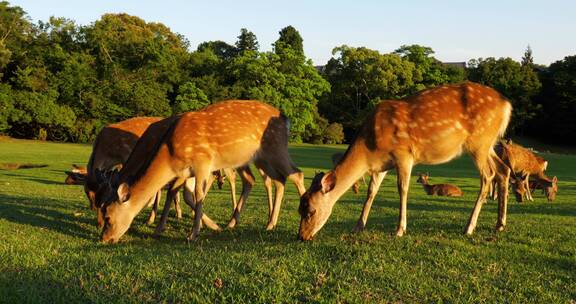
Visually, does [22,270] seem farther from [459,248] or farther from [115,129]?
[115,129]

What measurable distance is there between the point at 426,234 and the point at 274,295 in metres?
3.74

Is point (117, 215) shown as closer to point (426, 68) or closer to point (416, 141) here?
point (416, 141)

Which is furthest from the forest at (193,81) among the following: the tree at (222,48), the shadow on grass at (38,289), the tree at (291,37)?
the shadow on grass at (38,289)

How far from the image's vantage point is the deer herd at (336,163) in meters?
7.89

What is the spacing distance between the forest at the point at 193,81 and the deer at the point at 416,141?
47.5 m

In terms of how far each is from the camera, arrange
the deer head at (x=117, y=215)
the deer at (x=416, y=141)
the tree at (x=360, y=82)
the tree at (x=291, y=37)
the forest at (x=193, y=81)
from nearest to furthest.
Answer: the deer at (x=416, y=141)
the deer head at (x=117, y=215)
the forest at (x=193, y=81)
the tree at (x=360, y=82)
the tree at (x=291, y=37)

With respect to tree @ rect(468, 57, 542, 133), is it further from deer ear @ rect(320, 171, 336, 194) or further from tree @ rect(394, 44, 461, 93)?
deer ear @ rect(320, 171, 336, 194)

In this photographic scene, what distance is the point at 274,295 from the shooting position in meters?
4.61

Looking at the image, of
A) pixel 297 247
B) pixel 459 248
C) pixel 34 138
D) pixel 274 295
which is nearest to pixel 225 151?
pixel 297 247

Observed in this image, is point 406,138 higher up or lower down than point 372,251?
higher up

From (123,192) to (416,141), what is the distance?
14.4 ft

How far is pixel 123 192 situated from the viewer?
8.17 meters

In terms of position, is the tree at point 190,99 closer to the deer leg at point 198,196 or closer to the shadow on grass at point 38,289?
the deer leg at point 198,196

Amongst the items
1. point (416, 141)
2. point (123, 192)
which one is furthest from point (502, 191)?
point (123, 192)
